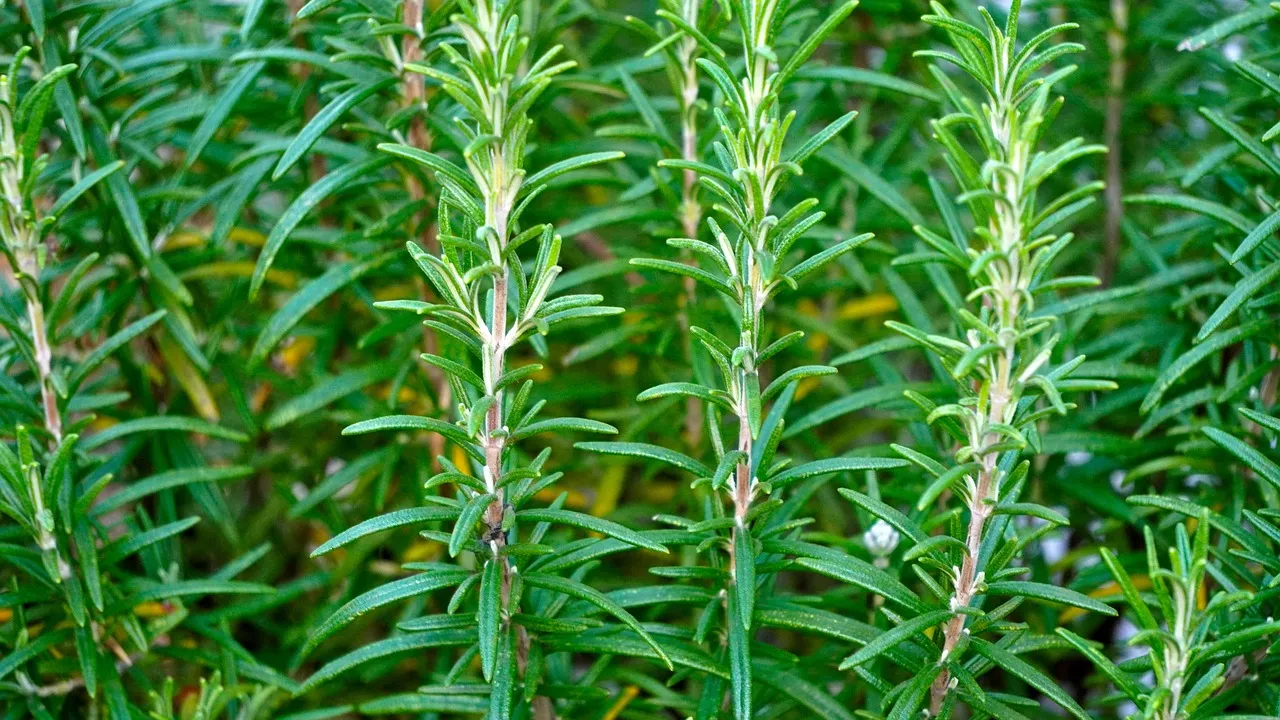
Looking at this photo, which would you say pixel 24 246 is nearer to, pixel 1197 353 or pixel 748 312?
pixel 748 312

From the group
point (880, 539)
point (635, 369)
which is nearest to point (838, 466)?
point (880, 539)

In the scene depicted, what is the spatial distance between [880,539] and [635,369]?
1.33 feet

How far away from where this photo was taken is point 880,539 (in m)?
0.81

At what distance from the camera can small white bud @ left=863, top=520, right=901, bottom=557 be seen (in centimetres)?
81

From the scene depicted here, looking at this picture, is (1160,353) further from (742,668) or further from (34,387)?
(34,387)

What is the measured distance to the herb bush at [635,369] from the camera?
0.64 meters

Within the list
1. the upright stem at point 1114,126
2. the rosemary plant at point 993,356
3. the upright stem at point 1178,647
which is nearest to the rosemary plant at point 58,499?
the rosemary plant at point 993,356

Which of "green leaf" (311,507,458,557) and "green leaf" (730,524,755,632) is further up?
"green leaf" (730,524,755,632)

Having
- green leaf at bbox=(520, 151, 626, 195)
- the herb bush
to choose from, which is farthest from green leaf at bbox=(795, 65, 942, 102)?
green leaf at bbox=(520, 151, 626, 195)

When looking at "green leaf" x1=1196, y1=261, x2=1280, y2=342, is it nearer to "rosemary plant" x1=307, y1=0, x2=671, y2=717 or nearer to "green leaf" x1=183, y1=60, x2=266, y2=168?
"rosemary plant" x1=307, y1=0, x2=671, y2=717

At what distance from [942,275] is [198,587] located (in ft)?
2.05

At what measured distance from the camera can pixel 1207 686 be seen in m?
0.60

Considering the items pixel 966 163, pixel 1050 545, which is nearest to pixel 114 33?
pixel 966 163

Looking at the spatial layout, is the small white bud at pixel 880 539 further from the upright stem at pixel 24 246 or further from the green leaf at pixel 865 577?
the upright stem at pixel 24 246
